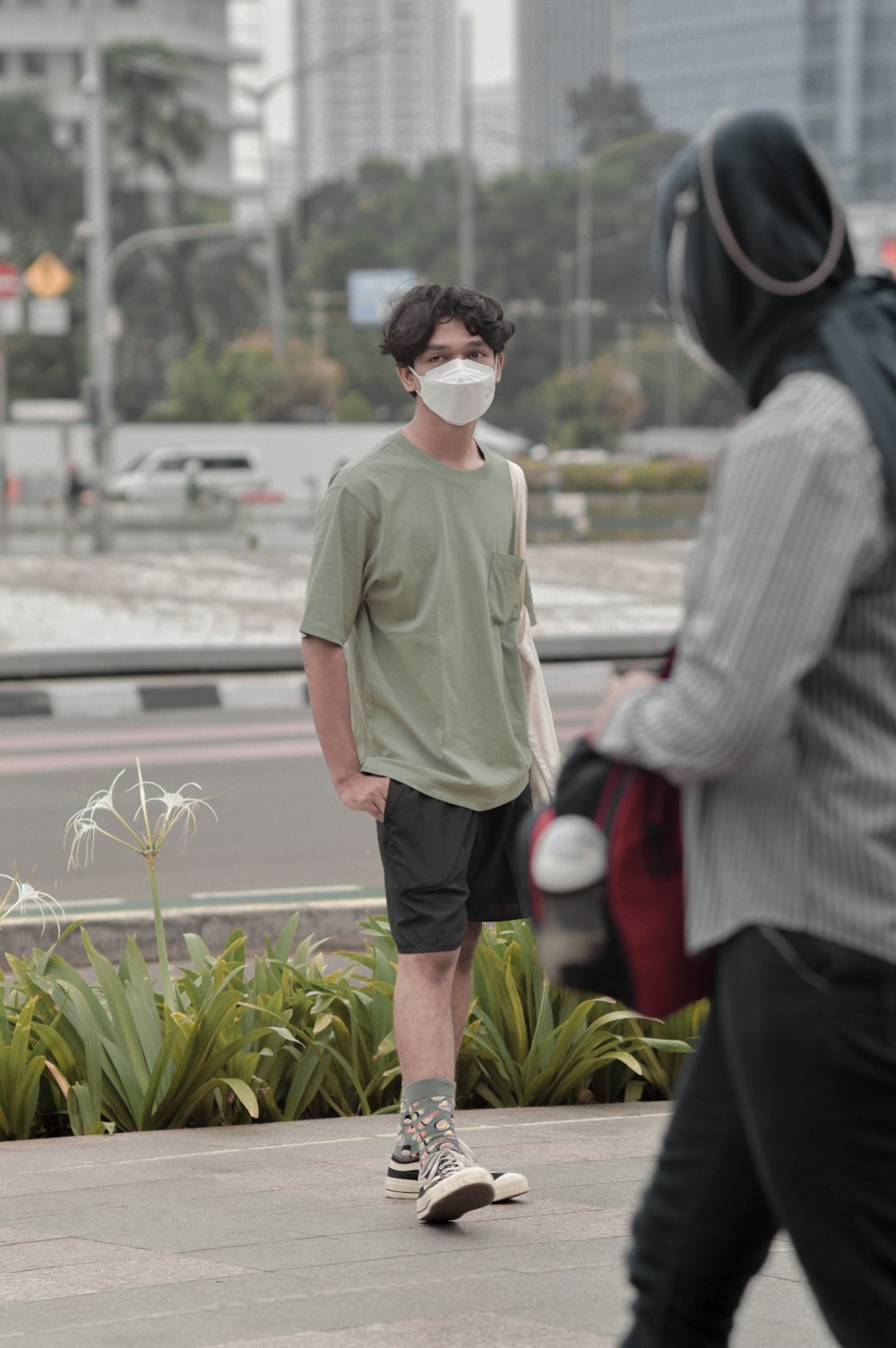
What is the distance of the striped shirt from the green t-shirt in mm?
1637

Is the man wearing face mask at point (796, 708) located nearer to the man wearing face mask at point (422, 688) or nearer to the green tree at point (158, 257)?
the man wearing face mask at point (422, 688)

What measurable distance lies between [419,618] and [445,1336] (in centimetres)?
128

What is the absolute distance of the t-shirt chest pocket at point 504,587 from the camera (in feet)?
12.3

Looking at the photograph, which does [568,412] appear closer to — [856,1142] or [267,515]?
[267,515]

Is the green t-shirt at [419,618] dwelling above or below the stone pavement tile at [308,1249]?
above

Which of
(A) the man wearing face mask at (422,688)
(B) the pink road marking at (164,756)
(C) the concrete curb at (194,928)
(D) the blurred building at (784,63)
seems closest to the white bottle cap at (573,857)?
(A) the man wearing face mask at (422,688)

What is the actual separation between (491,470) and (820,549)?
2.01 meters

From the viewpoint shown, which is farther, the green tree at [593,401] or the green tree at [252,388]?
the green tree at [593,401]

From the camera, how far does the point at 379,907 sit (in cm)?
609

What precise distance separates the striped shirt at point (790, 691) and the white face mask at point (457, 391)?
5.79 ft

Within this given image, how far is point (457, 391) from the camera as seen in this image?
369 cm

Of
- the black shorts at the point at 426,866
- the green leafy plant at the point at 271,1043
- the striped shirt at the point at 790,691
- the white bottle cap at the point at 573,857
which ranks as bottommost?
the green leafy plant at the point at 271,1043

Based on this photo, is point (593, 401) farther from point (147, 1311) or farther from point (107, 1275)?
point (147, 1311)

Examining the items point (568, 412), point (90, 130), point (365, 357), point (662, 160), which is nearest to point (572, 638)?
point (90, 130)
